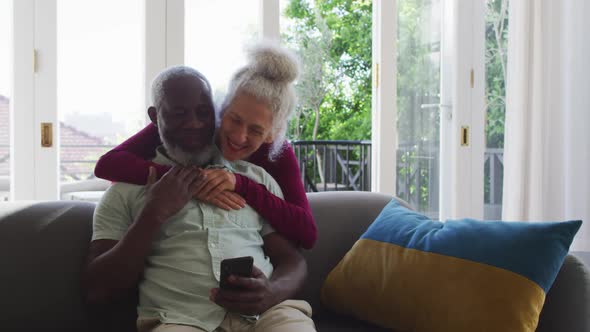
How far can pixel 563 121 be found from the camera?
3.79 m

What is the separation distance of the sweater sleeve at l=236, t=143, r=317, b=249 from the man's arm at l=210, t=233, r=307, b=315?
44 millimetres

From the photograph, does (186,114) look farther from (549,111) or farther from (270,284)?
(549,111)

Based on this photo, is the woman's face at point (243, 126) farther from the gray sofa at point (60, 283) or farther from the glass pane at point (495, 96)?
the glass pane at point (495, 96)

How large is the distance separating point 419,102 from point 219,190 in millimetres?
2440

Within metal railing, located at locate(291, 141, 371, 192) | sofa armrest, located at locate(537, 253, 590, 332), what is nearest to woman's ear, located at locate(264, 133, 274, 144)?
sofa armrest, located at locate(537, 253, 590, 332)

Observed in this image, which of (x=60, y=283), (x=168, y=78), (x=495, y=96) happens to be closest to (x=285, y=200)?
(x=168, y=78)

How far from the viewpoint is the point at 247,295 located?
141 cm

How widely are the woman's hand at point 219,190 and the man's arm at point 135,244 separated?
0.03 metres

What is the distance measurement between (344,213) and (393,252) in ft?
1.00

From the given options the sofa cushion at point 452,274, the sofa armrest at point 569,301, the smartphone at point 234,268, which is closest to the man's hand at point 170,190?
the smartphone at point 234,268

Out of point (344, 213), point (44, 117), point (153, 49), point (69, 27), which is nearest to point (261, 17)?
point (153, 49)

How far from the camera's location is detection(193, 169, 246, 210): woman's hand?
1.57 m

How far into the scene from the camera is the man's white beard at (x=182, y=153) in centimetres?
159

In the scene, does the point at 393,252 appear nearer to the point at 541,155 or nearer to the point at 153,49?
the point at 153,49
